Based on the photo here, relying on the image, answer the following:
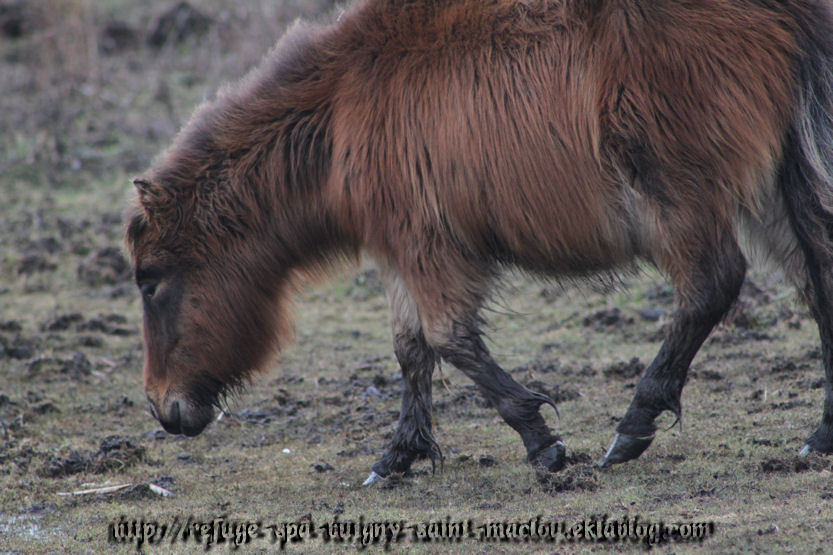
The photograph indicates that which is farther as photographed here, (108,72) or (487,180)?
(108,72)

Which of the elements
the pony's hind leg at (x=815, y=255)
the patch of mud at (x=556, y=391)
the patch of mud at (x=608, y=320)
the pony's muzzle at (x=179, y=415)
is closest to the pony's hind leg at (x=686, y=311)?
the pony's hind leg at (x=815, y=255)

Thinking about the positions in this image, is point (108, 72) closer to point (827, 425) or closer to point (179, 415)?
point (179, 415)

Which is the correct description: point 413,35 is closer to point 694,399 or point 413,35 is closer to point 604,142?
point 604,142

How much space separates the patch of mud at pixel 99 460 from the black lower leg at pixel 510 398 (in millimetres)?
1832

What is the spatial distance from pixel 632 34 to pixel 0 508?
3.40m

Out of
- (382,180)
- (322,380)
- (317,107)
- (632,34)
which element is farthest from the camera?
(322,380)

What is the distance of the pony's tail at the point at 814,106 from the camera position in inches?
156

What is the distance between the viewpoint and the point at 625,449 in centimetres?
423

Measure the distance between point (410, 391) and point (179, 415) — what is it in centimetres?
109

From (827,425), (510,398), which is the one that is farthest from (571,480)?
(827,425)

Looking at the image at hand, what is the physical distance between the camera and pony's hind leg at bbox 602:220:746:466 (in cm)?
398

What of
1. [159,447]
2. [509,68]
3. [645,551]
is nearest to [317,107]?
[509,68]

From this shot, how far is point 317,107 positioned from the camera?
4.61m

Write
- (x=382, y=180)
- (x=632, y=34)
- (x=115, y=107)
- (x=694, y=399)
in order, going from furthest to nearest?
(x=115, y=107) → (x=694, y=399) → (x=382, y=180) → (x=632, y=34)
